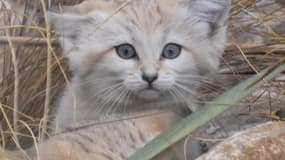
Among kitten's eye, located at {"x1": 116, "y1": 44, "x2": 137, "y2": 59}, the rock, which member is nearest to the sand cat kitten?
kitten's eye, located at {"x1": 116, "y1": 44, "x2": 137, "y2": 59}

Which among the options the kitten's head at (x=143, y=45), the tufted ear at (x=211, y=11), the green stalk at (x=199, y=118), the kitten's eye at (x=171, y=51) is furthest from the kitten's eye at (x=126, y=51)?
the green stalk at (x=199, y=118)

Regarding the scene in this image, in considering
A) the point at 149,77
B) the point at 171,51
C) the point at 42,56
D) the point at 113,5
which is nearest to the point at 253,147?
the point at 149,77

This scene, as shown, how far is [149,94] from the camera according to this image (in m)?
2.27

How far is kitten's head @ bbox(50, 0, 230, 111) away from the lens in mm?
2270

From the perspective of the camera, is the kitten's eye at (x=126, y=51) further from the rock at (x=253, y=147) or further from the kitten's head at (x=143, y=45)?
the rock at (x=253, y=147)

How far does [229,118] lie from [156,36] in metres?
0.41

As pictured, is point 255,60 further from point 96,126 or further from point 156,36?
point 96,126

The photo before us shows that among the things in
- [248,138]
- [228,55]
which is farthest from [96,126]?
[228,55]

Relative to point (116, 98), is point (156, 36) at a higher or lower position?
higher

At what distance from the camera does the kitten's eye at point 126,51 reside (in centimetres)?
230

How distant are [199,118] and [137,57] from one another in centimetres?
51

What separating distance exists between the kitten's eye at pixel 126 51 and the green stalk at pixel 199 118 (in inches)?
18.6

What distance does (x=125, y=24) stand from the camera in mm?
2334

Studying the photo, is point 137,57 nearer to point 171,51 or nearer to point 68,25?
point 171,51
